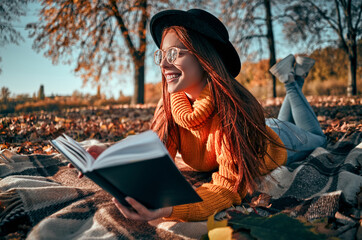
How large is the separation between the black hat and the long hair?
5 centimetres

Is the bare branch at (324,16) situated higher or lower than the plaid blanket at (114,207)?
higher

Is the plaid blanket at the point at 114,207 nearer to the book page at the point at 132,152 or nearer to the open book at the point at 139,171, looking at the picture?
the open book at the point at 139,171

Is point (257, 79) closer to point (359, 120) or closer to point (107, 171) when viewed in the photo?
point (359, 120)

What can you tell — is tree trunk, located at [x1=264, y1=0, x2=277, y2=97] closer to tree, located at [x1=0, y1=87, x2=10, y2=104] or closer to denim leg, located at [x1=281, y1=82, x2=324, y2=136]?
denim leg, located at [x1=281, y1=82, x2=324, y2=136]

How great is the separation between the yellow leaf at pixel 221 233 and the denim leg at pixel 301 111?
7.31 ft

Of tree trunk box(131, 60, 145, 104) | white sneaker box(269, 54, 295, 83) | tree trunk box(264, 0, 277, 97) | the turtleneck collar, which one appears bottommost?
the turtleneck collar

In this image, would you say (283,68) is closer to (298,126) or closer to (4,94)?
(298,126)

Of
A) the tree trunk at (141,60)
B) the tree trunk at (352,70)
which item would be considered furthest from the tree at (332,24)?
the tree trunk at (141,60)

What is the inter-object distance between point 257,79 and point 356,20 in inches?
350

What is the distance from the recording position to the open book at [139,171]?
2.81 ft

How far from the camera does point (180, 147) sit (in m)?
2.03

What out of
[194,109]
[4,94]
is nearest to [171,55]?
[194,109]

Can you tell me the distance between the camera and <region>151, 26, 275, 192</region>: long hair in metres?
1.54

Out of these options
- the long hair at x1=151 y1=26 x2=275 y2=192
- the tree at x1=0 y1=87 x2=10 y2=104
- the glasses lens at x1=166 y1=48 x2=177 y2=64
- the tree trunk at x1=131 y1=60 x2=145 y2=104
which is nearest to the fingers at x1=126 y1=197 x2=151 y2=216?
the long hair at x1=151 y1=26 x2=275 y2=192
